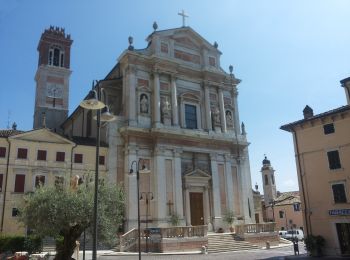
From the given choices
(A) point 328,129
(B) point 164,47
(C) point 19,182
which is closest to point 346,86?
(A) point 328,129

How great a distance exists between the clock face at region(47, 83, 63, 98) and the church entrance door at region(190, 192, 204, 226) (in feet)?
88.4

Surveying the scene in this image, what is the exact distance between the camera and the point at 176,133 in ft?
116

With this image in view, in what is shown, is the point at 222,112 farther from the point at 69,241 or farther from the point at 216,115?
the point at 69,241

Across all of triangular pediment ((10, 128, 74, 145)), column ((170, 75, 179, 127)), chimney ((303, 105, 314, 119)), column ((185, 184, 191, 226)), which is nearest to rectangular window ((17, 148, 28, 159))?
triangular pediment ((10, 128, 74, 145))

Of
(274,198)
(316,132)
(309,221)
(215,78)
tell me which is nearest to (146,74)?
(215,78)

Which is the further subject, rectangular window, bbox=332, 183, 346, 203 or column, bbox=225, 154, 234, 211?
column, bbox=225, 154, 234, 211

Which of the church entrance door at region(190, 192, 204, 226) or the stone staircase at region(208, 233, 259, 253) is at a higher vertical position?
the church entrance door at region(190, 192, 204, 226)

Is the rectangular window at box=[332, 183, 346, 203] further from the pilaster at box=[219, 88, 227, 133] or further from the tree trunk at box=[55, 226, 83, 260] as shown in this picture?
the tree trunk at box=[55, 226, 83, 260]

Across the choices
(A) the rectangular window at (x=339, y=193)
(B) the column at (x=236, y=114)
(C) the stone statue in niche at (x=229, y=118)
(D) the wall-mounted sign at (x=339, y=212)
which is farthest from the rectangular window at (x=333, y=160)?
(C) the stone statue in niche at (x=229, y=118)

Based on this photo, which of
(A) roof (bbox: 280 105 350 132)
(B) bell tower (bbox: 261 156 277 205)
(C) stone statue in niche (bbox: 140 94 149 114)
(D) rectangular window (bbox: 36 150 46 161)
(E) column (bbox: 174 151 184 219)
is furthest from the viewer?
(B) bell tower (bbox: 261 156 277 205)

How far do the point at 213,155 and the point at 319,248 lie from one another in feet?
50.9

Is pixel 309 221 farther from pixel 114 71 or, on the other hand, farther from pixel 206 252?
pixel 114 71

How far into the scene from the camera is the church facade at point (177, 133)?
33531 millimetres

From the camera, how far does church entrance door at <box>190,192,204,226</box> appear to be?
35.2m
